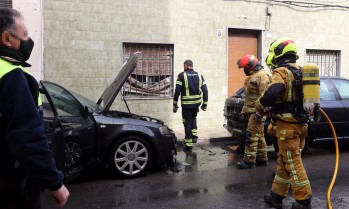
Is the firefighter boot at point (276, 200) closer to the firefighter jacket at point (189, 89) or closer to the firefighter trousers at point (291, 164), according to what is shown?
the firefighter trousers at point (291, 164)

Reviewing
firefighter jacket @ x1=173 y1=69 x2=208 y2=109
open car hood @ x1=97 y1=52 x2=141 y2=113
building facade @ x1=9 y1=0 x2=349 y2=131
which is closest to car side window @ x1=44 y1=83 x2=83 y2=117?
open car hood @ x1=97 y1=52 x2=141 y2=113

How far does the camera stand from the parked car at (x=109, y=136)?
497 centimetres

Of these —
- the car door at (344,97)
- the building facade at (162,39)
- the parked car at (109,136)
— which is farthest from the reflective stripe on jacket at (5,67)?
the building facade at (162,39)

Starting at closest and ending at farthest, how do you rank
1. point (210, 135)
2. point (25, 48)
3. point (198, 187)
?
1. point (25, 48)
2. point (198, 187)
3. point (210, 135)

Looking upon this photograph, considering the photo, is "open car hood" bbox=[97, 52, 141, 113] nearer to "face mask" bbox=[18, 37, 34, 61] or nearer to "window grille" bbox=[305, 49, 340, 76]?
"face mask" bbox=[18, 37, 34, 61]

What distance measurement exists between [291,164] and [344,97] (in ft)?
12.6

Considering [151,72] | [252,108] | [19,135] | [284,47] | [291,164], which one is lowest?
[291,164]

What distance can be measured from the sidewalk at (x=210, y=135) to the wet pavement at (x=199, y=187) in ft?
5.75

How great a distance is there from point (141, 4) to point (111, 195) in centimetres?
591

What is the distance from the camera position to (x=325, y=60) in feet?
39.8

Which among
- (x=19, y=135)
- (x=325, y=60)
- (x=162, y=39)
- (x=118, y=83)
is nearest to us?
(x=19, y=135)

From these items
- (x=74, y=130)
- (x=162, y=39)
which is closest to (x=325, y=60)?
(x=162, y=39)

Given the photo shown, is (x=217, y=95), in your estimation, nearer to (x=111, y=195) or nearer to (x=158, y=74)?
(x=158, y=74)

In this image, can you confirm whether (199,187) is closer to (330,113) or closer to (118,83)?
(118,83)
